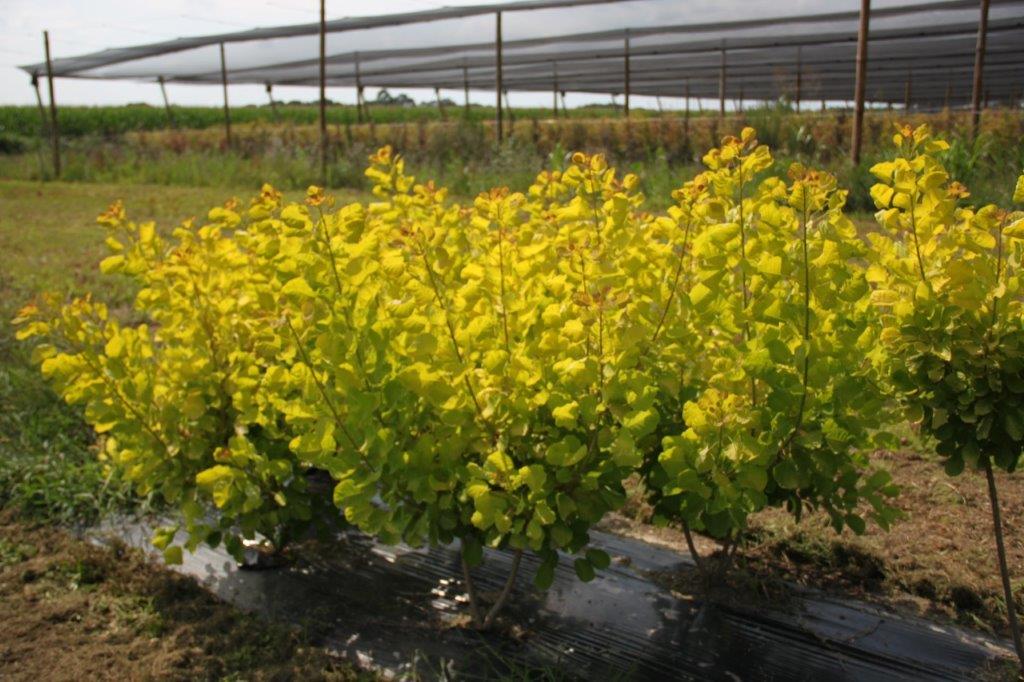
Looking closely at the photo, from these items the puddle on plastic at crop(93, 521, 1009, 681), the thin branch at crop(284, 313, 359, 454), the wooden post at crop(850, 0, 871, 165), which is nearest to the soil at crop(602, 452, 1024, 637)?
the puddle on plastic at crop(93, 521, 1009, 681)

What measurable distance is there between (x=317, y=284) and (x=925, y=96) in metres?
31.7

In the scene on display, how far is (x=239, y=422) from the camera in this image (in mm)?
2502

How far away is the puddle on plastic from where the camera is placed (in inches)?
90.4

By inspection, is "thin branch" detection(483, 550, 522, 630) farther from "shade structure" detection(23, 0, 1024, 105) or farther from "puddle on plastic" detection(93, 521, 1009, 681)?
"shade structure" detection(23, 0, 1024, 105)

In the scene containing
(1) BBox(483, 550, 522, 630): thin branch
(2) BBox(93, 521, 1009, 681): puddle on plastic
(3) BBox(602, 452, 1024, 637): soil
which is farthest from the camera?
(3) BBox(602, 452, 1024, 637): soil

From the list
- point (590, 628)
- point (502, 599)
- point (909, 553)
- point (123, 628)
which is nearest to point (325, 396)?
point (502, 599)

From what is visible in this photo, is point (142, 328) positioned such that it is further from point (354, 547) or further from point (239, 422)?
point (354, 547)

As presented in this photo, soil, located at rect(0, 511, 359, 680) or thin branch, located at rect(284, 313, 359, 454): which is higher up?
thin branch, located at rect(284, 313, 359, 454)

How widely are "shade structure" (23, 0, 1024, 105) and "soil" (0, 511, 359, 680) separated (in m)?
11.3

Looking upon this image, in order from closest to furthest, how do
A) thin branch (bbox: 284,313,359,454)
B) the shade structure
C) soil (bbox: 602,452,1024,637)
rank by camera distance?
1. thin branch (bbox: 284,313,359,454)
2. soil (bbox: 602,452,1024,637)
3. the shade structure

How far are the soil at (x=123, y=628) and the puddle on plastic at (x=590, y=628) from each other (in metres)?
0.10

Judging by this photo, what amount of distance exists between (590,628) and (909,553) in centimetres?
104

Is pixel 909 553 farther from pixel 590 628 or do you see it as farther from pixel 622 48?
pixel 622 48

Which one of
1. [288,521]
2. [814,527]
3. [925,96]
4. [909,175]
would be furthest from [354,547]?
[925,96]
